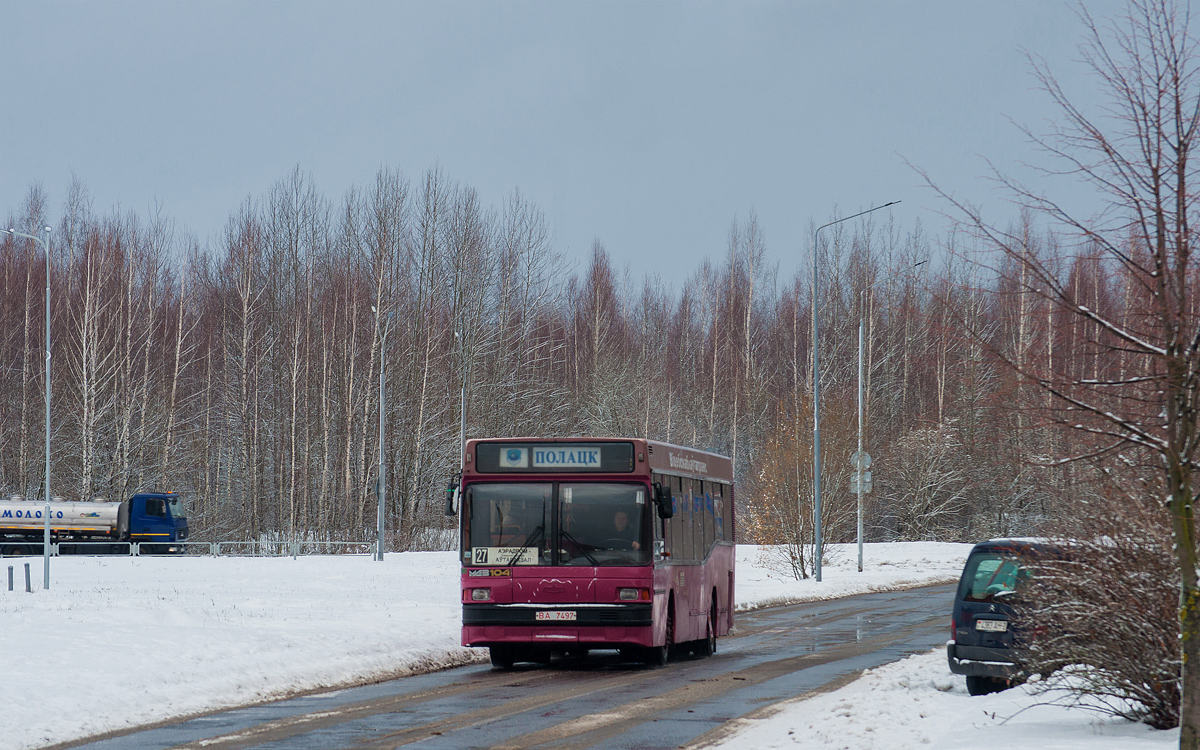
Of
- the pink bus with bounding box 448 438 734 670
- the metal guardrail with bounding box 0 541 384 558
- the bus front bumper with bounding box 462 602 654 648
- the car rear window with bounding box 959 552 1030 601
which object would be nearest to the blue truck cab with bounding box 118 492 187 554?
the metal guardrail with bounding box 0 541 384 558

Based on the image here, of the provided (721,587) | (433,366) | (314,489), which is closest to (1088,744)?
(721,587)

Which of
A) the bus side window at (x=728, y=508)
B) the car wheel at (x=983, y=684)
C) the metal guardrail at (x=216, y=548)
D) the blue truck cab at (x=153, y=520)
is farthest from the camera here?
the blue truck cab at (x=153, y=520)

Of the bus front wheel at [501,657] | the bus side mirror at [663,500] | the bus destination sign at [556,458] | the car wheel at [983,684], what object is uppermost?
the bus destination sign at [556,458]

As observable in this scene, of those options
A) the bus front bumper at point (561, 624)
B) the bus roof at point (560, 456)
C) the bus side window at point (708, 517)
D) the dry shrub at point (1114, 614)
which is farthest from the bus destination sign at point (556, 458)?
the dry shrub at point (1114, 614)

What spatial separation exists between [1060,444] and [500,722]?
18.9ft

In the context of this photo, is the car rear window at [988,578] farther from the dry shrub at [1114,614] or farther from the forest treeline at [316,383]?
the forest treeline at [316,383]

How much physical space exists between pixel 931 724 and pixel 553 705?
3.81 meters

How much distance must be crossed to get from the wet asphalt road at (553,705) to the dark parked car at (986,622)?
1.78 meters

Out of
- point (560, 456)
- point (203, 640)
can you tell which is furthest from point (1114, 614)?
point (203, 640)

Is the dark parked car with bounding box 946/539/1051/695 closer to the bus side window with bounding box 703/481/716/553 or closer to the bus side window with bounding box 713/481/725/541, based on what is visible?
the bus side window with bounding box 703/481/716/553

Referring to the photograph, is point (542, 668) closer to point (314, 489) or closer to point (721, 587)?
point (721, 587)

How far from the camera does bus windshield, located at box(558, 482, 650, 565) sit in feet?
55.6

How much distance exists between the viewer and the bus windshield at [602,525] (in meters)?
17.0

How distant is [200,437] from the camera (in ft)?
229
